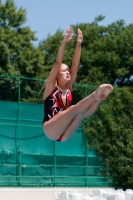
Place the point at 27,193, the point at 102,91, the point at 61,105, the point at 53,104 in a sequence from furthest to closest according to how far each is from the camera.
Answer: the point at 27,193, the point at 61,105, the point at 53,104, the point at 102,91

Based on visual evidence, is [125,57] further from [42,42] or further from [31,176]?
[31,176]

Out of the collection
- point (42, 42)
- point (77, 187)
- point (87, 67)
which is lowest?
point (77, 187)

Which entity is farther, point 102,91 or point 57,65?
point 57,65

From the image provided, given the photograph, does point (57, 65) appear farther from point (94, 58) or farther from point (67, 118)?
point (94, 58)

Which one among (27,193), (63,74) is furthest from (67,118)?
(27,193)

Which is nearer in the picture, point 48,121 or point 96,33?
point 48,121

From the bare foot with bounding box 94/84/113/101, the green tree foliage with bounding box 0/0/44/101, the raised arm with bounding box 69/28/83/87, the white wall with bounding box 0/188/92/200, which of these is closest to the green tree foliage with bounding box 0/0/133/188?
the green tree foliage with bounding box 0/0/44/101

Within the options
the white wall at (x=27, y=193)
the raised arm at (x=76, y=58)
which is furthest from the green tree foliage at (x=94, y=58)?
Answer: the raised arm at (x=76, y=58)

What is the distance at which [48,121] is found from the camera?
8.37 metres

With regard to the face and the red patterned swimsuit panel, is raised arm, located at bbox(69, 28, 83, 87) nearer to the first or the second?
the face

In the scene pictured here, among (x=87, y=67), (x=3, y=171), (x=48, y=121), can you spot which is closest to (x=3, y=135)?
(x=3, y=171)

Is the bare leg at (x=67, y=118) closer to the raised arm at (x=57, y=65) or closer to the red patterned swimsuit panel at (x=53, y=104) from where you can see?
the red patterned swimsuit panel at (x=53, y=104)

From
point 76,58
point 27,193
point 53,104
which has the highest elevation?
point 76,58

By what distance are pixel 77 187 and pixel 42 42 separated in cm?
1417
